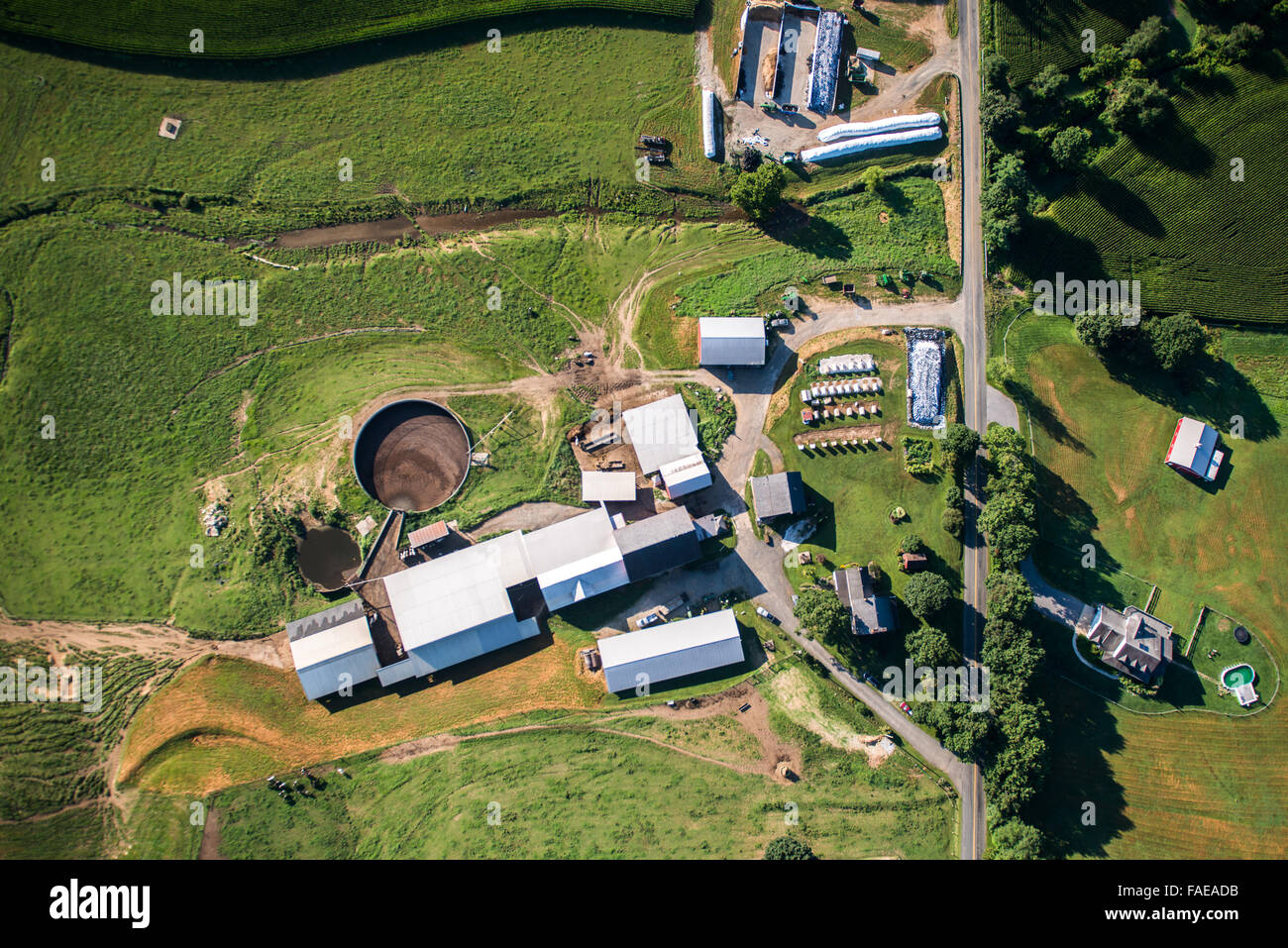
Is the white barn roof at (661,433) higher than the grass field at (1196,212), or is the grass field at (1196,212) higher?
the grass field at (1196,212)

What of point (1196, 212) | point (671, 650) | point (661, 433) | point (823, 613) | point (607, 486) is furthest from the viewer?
point (1196, 212)

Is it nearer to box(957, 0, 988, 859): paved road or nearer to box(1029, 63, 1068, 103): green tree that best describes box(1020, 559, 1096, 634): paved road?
box(957, 0, 988, 859): paved road

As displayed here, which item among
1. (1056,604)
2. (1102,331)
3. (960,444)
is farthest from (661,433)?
(1102,331)

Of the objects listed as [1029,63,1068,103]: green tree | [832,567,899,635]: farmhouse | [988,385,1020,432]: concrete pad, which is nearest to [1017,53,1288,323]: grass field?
[1029,63,1068,103]: green tree

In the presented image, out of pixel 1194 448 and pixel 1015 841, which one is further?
pixel 1194 448

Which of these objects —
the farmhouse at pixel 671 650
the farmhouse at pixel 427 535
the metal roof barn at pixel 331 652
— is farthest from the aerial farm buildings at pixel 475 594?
the farmhouse at pixel 671 650

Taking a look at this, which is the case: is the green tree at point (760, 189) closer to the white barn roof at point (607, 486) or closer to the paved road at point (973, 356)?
the paved road at point (973, 356)

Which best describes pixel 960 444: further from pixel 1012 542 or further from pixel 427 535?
pixel 427 535
